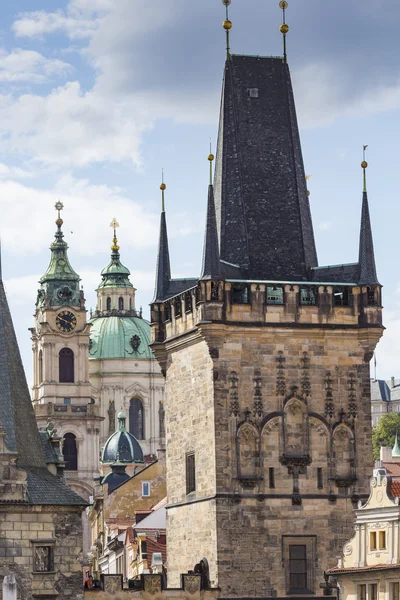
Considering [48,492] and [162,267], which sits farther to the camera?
[162,267]

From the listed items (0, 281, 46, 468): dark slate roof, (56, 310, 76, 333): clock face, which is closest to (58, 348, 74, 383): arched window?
(56, 310, 76, 333): clock face

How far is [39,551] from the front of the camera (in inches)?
2549

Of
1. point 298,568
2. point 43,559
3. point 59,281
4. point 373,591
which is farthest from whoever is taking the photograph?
point 59,281

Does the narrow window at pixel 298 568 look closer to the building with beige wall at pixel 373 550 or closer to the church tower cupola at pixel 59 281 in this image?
the building with beige wall at pixel 373 550

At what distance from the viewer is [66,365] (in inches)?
7712

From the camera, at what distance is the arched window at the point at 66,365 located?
7682 inches

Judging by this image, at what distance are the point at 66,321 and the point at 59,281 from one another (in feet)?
12.5

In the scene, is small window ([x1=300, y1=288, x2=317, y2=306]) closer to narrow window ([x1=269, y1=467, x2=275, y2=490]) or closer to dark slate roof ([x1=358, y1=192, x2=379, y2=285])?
dark slate roof ([x1=358, y1=192, x2=379, y2=285])

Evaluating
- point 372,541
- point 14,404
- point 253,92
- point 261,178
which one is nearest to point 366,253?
point 261,178

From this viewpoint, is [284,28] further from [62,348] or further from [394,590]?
[62,348]

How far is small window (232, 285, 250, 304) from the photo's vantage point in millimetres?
71250

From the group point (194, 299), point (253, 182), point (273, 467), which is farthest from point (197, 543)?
point (253, 182)

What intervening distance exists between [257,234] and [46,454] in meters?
11.4

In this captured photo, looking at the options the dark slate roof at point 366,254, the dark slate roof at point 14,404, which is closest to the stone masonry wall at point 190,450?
the dark slate roof at point 14,404
